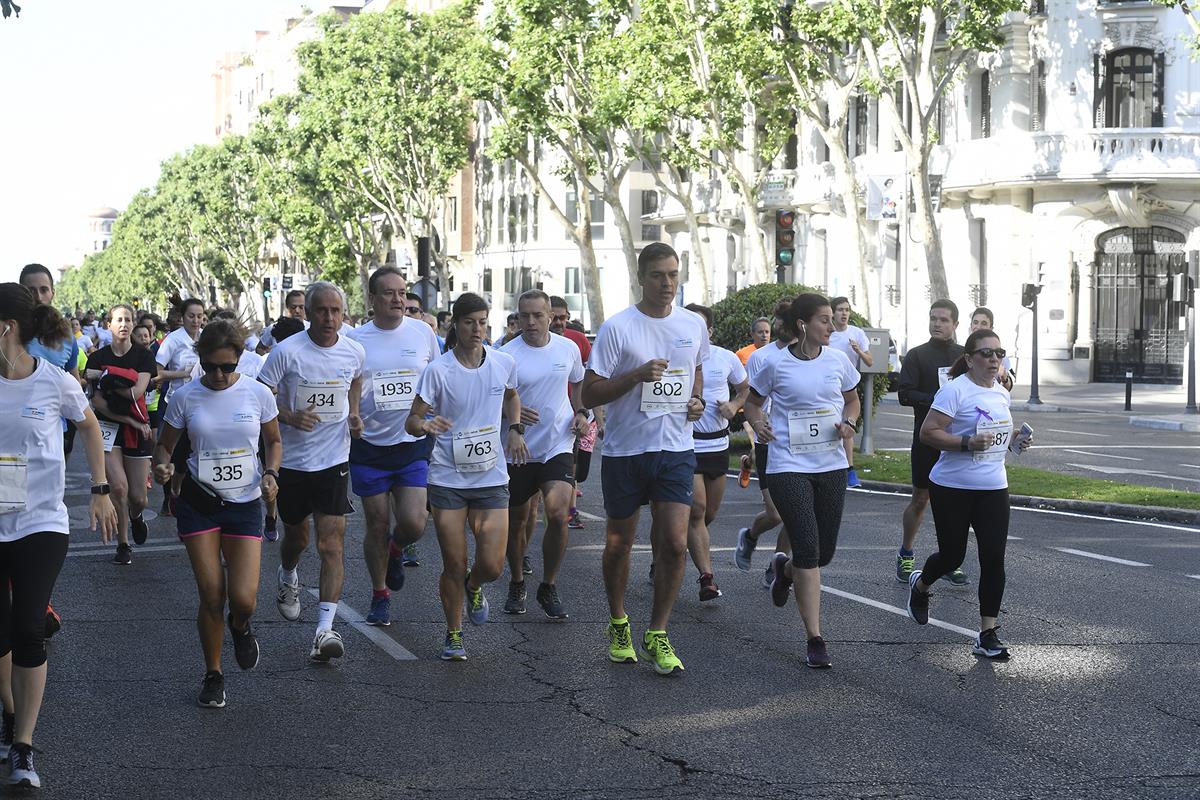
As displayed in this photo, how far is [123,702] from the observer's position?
7578mm

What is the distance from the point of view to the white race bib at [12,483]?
6141 millimetres

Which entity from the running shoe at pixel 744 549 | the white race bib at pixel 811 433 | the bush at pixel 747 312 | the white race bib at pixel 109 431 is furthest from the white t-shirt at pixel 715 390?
the bush at pixel 747 312

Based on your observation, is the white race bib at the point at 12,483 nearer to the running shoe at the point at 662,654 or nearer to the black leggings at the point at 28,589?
the black leggings at the point at 28,589

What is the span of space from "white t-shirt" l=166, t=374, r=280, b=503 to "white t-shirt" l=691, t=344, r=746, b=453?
147 inches

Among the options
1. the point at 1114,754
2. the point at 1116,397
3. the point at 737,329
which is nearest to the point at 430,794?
the point at 1114,754

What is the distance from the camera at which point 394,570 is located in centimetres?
1008

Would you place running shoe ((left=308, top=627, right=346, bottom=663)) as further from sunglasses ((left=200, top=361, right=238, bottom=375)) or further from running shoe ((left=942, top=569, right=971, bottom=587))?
running shoe ((left=942, top=569, right=971, bottom=587))

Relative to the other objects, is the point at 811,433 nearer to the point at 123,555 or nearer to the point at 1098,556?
the point at 1098,556

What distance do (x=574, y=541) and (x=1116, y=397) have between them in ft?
85.0

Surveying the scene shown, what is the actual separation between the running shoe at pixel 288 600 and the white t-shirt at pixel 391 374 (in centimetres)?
90

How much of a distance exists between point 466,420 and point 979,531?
2.63 m

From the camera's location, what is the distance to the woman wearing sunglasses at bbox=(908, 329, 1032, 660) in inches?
343

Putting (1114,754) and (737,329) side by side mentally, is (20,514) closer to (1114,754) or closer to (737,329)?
(1114,754)

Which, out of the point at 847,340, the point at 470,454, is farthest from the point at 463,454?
the point at 847,340
